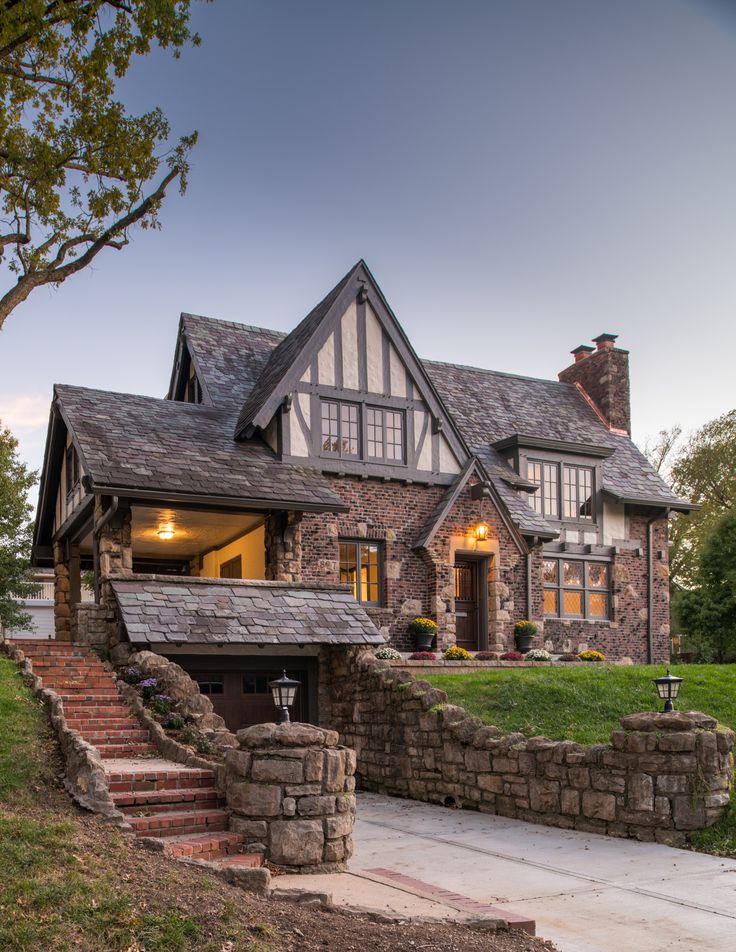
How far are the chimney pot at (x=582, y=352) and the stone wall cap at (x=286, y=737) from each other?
2312cm

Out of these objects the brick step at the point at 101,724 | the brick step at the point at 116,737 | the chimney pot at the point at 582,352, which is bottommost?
the brick step at the point at 116,737

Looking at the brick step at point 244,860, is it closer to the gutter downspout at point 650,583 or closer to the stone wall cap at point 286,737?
the stone wall cap at point 286,737

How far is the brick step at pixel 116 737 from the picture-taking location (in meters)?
11.6

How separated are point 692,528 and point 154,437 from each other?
29.0m

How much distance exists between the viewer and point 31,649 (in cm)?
1520

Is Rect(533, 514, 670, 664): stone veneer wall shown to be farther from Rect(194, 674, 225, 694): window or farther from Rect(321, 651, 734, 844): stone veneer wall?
Rect(194, 674, 225, 694): window

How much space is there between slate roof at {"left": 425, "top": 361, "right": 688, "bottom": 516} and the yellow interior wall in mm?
6809

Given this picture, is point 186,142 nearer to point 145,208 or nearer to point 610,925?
point 145,208

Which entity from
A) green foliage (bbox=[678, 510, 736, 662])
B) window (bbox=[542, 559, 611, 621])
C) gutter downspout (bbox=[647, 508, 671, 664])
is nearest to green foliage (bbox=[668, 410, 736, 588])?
green foliage (bbox=[678, 510, 736, 662])

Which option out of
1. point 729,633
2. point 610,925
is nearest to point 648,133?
point 610,925

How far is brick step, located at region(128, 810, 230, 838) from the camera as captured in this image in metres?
9.04

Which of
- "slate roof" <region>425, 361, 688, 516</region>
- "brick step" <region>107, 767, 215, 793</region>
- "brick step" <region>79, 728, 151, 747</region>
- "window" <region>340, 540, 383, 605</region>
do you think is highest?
"slate roof" <region>425, 361, 688, 516</region>

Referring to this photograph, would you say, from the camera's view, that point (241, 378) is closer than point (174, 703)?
No

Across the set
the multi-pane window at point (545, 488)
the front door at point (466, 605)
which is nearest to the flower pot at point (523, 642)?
the front door at point (466, 605)
